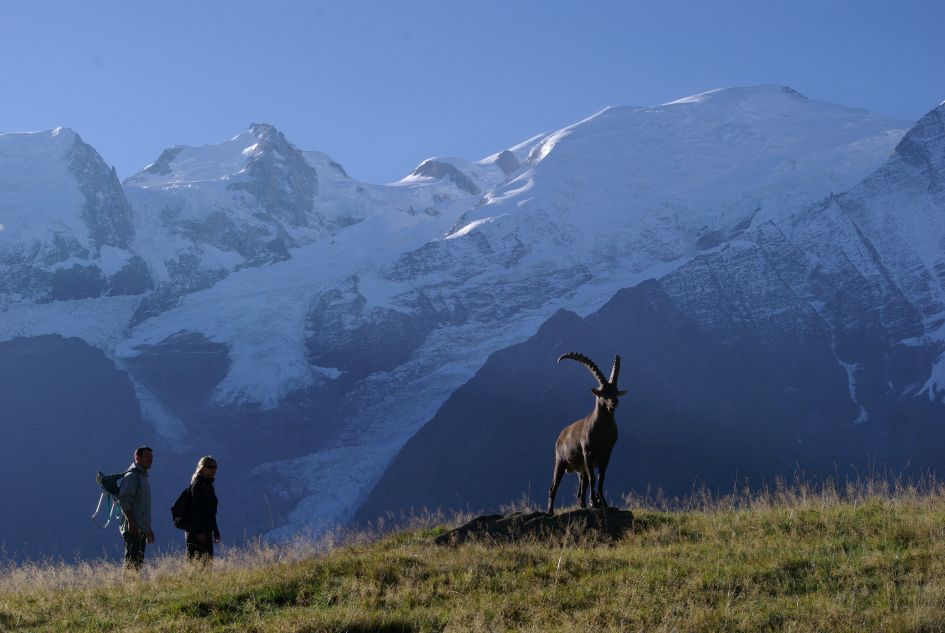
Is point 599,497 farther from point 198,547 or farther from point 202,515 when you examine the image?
point 198,547

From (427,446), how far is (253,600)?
6487 inches

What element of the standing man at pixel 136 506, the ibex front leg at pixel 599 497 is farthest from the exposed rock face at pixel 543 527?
the standing man at pixel 136 506

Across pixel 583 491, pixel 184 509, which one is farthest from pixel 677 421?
pixel 184 509

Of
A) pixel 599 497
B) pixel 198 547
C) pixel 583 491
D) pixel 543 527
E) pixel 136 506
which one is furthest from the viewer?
pixel 583 491

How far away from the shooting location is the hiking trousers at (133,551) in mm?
16188

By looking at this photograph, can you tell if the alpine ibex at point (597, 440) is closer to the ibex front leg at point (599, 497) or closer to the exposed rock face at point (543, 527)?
the ibex front leg at point (599, 497)

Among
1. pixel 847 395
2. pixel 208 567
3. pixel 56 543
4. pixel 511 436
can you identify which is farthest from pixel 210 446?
pixel 208 567

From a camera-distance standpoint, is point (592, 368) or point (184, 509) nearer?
point (184, 509)

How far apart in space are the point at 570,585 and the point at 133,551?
23.8ft

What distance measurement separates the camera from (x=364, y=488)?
6565 inches

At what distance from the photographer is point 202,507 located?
1655cm

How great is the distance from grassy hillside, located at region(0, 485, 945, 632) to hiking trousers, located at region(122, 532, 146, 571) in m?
0.35

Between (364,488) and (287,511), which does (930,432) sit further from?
(287,511)

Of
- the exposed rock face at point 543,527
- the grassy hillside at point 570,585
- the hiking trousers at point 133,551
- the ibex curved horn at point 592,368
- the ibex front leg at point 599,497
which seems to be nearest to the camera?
the grassy hillside at point 570,585
